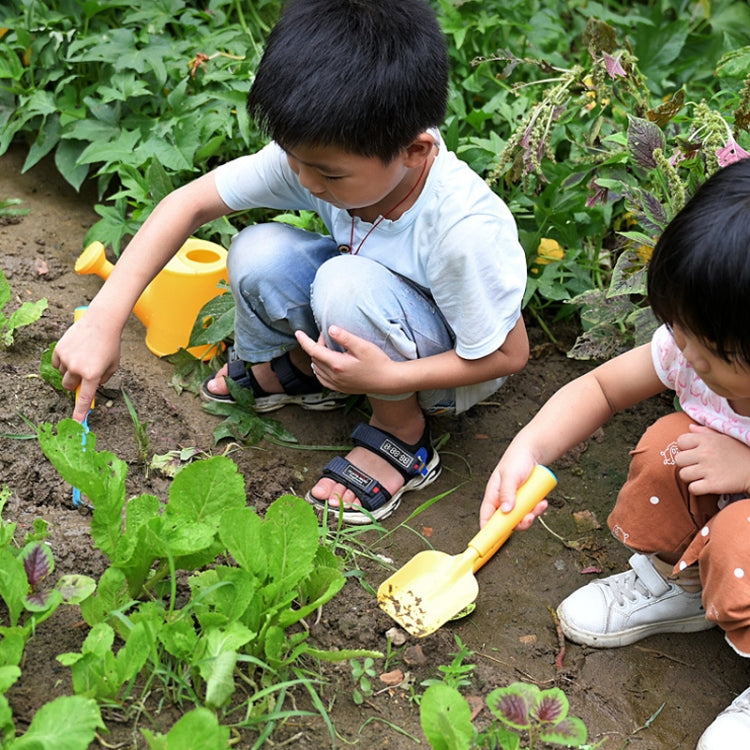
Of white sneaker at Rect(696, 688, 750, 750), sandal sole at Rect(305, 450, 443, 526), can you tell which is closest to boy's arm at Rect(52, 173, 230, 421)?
sandal sole at Rect(305, 450, 443, 526)

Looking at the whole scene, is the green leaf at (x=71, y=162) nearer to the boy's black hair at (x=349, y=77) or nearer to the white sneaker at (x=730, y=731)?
the boy's black hair at (x=349, y=77)

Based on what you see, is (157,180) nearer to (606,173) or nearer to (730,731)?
(606,173)

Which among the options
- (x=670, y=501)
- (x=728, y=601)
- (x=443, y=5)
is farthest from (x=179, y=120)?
(x=728, y=601)

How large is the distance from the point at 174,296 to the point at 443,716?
1242mm

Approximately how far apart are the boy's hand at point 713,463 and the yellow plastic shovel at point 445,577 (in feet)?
0.69

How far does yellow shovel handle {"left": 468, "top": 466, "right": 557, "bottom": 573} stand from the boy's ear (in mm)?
590

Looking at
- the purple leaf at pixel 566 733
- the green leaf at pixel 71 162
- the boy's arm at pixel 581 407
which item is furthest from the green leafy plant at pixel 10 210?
the purple leaf at pixel 566 733

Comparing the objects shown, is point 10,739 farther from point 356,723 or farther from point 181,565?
point 356,723

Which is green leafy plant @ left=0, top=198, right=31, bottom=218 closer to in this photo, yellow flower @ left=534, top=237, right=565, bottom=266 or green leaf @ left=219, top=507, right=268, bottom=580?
yellow flower @ left=534, top=237, right=565, bottom=266

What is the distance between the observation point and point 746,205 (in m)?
1.30

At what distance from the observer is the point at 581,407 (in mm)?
1672

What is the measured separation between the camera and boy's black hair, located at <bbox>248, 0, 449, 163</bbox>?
5.16ft

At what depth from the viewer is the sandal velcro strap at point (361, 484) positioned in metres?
1.94

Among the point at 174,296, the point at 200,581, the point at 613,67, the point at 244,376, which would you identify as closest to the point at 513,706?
the point at 200,581
